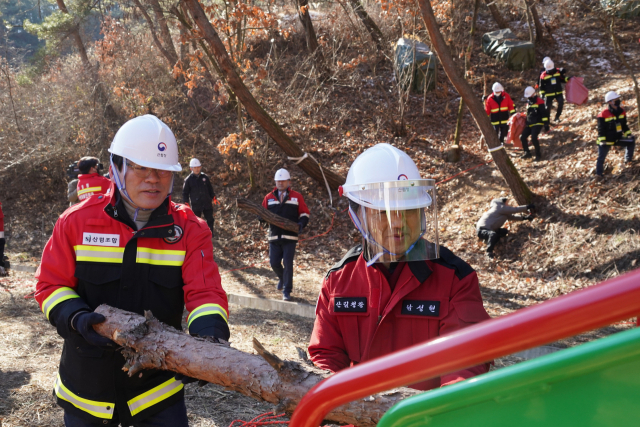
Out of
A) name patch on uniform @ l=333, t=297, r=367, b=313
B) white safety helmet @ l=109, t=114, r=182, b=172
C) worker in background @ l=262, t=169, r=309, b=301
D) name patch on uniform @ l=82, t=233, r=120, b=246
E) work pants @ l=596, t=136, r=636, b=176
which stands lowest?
worker in background @ l=262, t=169, r=309, b=301

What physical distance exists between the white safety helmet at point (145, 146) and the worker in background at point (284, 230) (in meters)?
5.70

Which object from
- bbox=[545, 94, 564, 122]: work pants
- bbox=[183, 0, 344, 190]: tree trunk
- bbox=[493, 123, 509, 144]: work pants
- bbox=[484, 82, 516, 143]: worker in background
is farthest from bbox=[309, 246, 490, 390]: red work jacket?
bbox=[545, 94, 564, 122]: work pants

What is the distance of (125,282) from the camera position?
2445 millimetres

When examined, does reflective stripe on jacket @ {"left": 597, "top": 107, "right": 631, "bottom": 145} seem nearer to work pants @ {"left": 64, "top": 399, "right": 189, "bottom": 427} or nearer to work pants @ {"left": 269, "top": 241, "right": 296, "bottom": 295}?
work pants @ {"left": 269, "top": 241, "right": 296, "bottom": 295}

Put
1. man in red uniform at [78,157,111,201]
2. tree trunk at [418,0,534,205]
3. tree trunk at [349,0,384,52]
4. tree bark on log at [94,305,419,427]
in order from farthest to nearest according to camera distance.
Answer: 1. tree trunk at [349,0,384,52]
2. tree trunk at [418,0,534,205]
3. man in red uniform at [78,157,111,201]
4. tree bark on log at [94,305,419,427]

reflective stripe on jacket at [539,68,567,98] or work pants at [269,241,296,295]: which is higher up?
reflective stripe on jacket at [539,68,567,98]

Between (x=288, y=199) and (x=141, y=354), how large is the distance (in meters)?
6.50

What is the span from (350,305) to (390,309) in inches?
7.6

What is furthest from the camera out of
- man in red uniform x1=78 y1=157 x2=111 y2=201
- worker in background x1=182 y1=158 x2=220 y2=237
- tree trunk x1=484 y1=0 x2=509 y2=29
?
tree trunk x1=484 y1=0 x2=509 y2=29

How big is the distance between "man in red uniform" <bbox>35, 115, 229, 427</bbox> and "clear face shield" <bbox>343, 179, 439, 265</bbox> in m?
0.80

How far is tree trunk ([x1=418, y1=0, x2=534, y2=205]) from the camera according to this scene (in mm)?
9745

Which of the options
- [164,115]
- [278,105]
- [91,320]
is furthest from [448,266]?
[164,115]

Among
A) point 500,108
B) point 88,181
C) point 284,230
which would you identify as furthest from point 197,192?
point 500,108

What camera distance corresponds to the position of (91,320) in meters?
2.25
